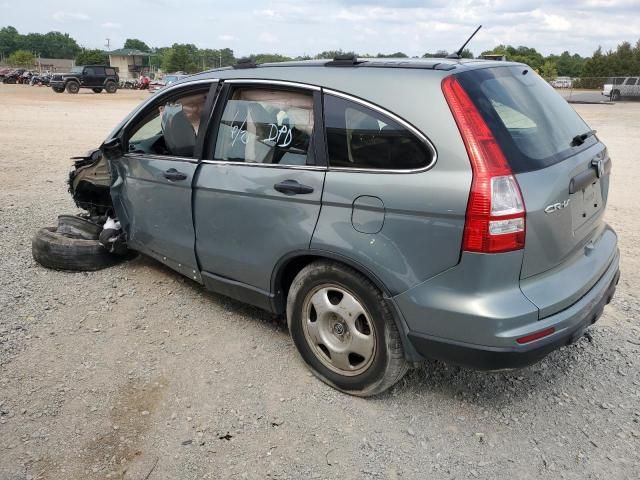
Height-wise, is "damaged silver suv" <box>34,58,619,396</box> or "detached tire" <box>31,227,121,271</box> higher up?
"damaged silver suv" <box>34,58,619,396</box>

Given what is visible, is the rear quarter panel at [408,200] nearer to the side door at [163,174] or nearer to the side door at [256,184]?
the side door at [256,184]

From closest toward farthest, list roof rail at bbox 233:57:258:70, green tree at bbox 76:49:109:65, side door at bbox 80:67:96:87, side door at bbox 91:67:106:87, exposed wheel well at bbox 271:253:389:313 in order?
exposed wheel well at bbox 271:253:389:313 < roof rail at bbox 233:57:258:70 < side door at bbox 80:67:96:87 < side door at bbox 91:67:106:87 < green tree at bbox 76:49:109:65

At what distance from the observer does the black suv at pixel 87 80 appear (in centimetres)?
3881

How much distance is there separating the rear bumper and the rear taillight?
43cm

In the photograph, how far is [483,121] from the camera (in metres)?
2.59

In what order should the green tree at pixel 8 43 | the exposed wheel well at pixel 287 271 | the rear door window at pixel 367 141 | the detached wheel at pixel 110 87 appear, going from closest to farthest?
the rear door window at pixel 367 141 < the exposed wheel well at pixel 287 271 < the detached wheel at pixel 110 87 < the green tree at pixel 8 43

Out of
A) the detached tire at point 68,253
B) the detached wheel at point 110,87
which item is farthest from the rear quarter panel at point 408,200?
the detached wheel at point 110,87

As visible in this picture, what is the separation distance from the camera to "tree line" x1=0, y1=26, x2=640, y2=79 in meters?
15.8

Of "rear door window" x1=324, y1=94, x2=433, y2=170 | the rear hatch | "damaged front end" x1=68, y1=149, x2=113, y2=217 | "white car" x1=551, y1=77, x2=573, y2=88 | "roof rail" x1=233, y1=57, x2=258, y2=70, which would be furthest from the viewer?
"white car" x1=551, y1=77, x2=573, y2=88

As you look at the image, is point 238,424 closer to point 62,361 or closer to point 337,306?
point 337,306

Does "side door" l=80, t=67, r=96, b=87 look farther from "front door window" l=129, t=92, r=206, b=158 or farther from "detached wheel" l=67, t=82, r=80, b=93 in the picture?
"front door window" l=129, t=92, r=206, b=158

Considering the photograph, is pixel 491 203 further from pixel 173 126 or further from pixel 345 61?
pixel 173 126

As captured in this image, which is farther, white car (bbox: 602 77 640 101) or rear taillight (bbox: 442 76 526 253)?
white car (bbox: 602 77 640 101)

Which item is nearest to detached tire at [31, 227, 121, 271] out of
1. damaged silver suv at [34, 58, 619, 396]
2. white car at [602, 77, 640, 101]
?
damaged silver suv at [34, 58, 619, 396]
